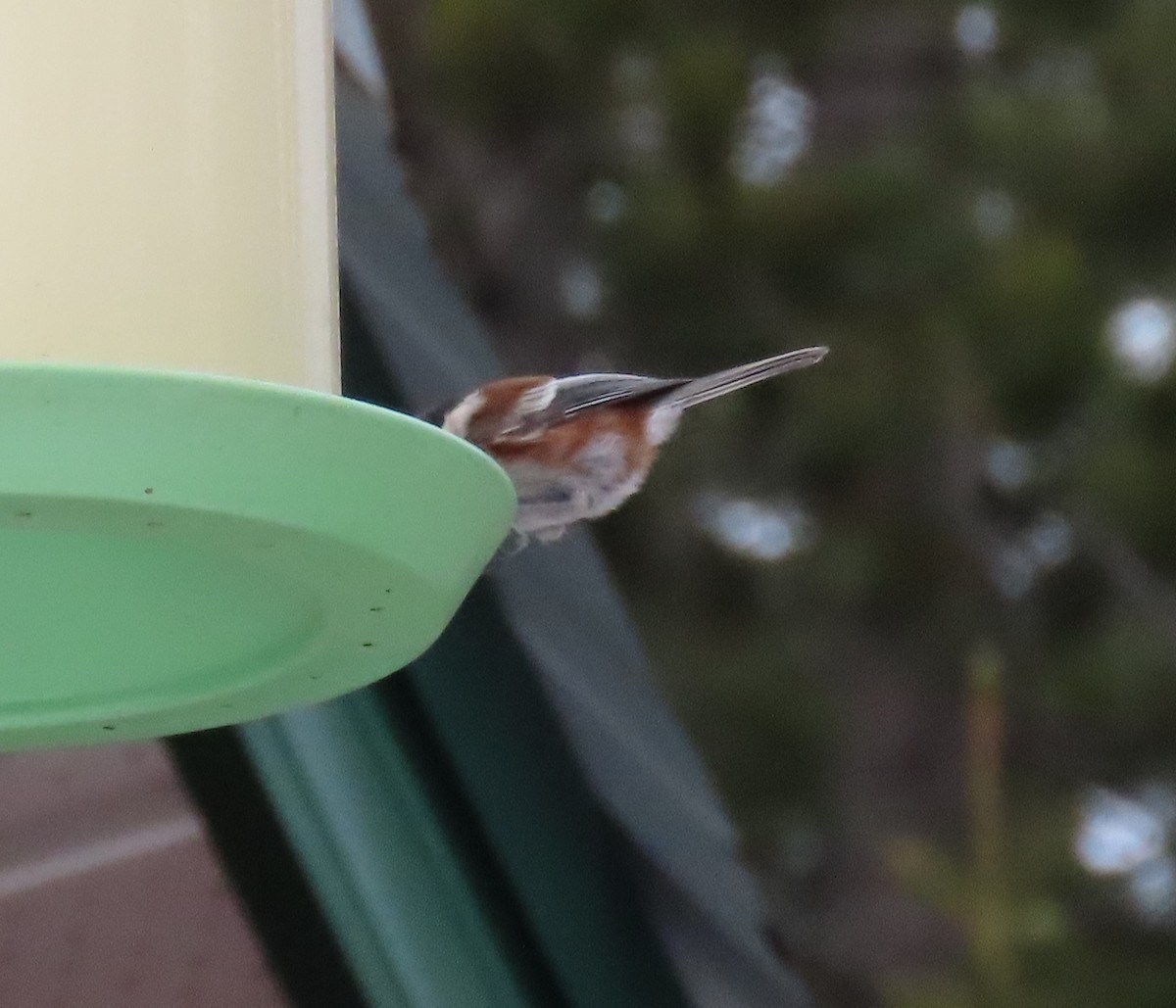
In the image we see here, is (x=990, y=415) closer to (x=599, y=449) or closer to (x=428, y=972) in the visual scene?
(x=599, y=449)

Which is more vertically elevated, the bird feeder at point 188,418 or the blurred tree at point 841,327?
the bird feeder at point 188,418

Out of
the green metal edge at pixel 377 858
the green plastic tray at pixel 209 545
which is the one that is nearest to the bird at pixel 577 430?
the green metal edge at pixel 377 858

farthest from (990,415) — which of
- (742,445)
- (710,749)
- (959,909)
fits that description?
(959,909)

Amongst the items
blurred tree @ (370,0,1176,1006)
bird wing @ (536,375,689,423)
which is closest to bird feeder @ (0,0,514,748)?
bird wing @ (536,375,689,423)

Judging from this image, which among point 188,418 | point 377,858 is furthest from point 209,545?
point 377,858

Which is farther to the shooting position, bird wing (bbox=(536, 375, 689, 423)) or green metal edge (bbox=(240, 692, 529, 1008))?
bird wing (bbox=(536, 375, 689, 423))

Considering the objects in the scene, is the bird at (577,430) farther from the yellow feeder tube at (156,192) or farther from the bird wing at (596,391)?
the yellow feeder tube at (156,192)

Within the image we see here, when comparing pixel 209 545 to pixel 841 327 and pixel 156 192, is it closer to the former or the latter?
pixel 156 192

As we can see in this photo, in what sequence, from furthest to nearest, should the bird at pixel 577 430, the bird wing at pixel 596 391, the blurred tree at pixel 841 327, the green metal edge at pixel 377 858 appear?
the blurred tree at pixel 841 327, the bird wing at pixel 596 391, the bird at pixel 577 430, the green metal edge at pixel 377 858

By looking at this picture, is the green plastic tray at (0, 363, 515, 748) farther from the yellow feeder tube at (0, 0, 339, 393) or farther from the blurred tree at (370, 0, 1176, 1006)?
the blurred tree at (370, 0, 1176, 1006)
